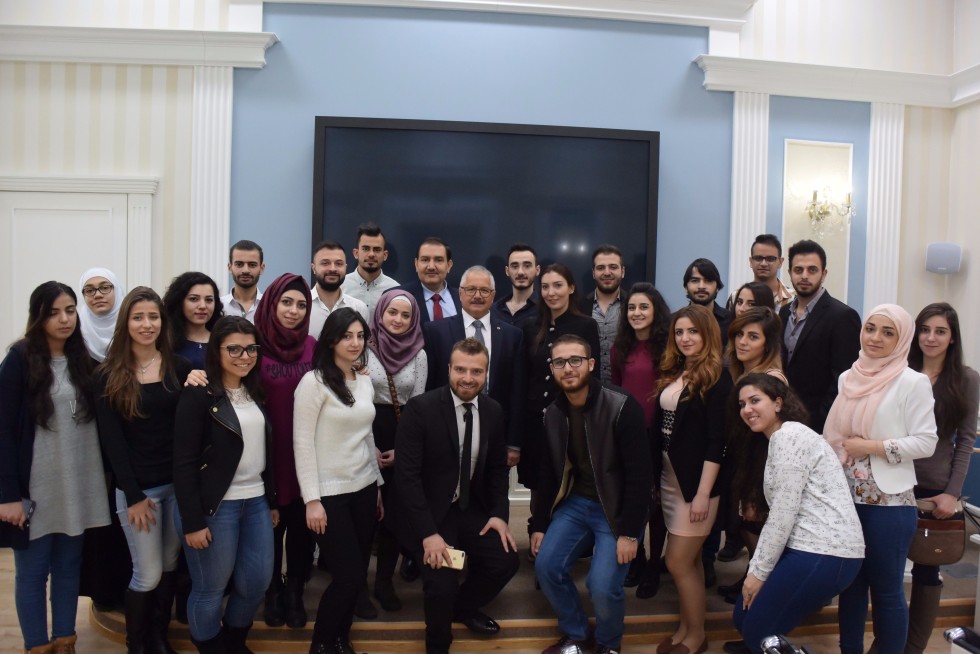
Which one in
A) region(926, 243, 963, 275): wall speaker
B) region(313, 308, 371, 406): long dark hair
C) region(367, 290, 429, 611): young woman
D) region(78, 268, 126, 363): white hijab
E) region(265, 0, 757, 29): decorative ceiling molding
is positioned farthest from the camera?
region(926, 243, 963, 275): wall speaker

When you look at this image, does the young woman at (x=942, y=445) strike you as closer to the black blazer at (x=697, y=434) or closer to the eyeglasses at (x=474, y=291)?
the black blazer at (x=697, y=434)

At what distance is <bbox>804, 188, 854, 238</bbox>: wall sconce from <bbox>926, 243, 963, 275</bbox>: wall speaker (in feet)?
2.11

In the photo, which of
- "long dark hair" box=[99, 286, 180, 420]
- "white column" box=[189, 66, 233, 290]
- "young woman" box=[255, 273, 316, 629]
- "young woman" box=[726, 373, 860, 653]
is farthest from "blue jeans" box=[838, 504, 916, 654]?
"white column" box=[189, 66, 233, 290]

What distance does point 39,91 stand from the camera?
4.56 m

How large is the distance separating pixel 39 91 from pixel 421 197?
8.67 ft

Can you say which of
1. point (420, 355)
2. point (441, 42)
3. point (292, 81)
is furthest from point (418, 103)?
point (420, 355)

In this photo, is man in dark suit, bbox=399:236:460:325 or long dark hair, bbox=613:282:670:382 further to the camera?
man in dark suit, bbox=399:236:460:325

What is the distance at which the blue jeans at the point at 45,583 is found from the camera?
2.46 m

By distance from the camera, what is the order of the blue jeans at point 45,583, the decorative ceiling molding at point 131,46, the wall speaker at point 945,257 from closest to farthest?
1. the blue jeans at point 45,583
2. the decorative ceiling molding at point 131,46
3. the wall speaker at point 945,257

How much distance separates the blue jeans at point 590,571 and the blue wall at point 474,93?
2355 millimetres

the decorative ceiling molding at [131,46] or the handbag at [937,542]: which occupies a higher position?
the decorative ceiling molding at [131,46]

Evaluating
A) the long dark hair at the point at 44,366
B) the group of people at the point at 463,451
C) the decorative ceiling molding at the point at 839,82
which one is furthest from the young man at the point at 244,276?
the decorative ceiling molding at the point at 839,82

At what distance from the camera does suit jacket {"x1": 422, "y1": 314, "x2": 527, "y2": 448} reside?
126 inches

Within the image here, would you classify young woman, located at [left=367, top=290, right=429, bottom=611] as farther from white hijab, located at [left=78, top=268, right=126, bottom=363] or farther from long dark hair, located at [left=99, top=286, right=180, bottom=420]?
white hijab, located at [left=78, top=268, right=126, bottom=363]
